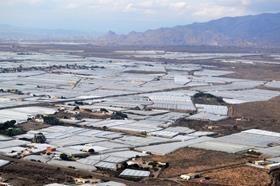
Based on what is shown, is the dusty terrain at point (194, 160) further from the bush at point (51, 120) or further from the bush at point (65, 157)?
the bush at point (51, 120)

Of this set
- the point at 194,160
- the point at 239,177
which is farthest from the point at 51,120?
the point at 239,177

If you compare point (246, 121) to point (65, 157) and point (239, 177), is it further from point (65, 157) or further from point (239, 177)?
point (65, 157)

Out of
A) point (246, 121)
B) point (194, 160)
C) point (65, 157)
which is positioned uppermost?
point (65, 157)

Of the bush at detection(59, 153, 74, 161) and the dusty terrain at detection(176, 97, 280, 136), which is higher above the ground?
the bush at detection(59, 153, 74, 161)

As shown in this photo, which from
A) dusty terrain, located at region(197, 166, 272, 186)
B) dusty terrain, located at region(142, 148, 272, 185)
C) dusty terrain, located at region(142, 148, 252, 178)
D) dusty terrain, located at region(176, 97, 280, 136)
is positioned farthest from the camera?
dusty terrain, located at region(176, 97, 280, 136)

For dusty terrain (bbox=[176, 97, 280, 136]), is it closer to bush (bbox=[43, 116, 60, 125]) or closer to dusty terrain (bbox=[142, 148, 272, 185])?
dusty terrain (bbox=[142, 148, 272, 185])

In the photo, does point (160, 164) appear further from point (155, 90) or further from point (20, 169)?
point (155, 90)

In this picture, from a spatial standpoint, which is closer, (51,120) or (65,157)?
(65,157)

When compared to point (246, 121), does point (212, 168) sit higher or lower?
higher

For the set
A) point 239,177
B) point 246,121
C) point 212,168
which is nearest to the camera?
point 239,177

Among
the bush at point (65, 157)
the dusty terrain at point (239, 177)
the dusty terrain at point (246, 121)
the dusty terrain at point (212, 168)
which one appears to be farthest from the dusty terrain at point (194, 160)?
the dusty terrain at point (246, 121)

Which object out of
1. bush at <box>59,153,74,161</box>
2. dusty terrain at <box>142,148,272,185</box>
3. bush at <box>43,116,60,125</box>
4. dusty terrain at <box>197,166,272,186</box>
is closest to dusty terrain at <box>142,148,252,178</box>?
dusty terrain at <box>142,148,272,185</box>
